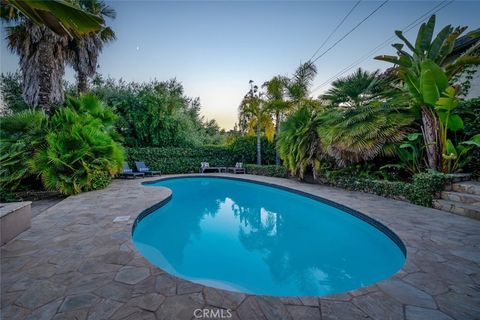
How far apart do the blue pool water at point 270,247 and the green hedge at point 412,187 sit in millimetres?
1925

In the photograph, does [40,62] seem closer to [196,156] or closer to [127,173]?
[127,173]

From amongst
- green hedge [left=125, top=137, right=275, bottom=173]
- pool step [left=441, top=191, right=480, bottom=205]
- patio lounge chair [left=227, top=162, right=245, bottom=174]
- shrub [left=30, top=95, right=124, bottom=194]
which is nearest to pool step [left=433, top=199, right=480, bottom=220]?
pool step [left=441, top=191, right=480, bottom=205]

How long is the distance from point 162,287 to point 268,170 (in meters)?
11.2

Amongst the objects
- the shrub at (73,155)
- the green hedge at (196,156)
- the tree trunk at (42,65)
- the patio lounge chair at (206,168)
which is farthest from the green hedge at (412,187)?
the tree trunk at (42,65)

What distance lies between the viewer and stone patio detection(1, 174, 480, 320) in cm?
189

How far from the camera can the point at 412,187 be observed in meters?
6.04

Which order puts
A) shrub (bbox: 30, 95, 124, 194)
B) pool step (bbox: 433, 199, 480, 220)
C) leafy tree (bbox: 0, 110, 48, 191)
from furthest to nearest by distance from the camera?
shrub (bbox: 30, 95, 124, 194) < leafy tree (bbox: 0, 110, 48, 191) < pool step (bbox: 433, 199, 480, 220)

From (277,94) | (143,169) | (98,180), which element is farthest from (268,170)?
(98,180)

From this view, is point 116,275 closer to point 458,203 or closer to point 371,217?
point 371,217

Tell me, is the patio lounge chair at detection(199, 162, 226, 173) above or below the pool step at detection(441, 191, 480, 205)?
below

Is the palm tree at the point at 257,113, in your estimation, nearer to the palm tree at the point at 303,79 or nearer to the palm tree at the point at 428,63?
the palm tree at the point at 303,79

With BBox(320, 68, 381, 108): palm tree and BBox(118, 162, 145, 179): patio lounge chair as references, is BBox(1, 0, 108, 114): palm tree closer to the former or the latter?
BBox(118, 162, 145, 179): patio lounge chair

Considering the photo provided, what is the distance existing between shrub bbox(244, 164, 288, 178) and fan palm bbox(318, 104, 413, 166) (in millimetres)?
4160

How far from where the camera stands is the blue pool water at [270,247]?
319 centimetres
